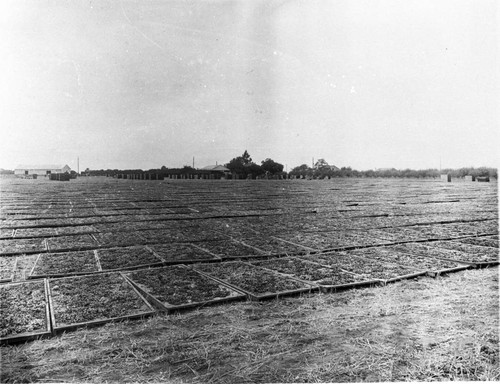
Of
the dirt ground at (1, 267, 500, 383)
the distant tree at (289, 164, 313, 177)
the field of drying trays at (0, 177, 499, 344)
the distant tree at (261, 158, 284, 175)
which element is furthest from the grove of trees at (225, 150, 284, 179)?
the dirt ground at (1, 267, 500, 383)

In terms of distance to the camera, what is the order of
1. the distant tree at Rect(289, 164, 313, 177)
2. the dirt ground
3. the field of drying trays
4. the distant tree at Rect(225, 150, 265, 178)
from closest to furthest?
1. the dirt ground
2. the field of drying trays
3. the distant tree at Rect(225, 150, 265, 178)
4. the distant tree at Rect(289, 164, 313, 177)

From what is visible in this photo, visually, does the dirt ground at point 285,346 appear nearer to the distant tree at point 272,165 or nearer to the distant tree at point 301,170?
the distant tree at point 272,165

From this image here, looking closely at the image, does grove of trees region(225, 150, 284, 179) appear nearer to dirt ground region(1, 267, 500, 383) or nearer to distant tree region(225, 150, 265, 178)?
distant tree region(225, 150, 265, 178)

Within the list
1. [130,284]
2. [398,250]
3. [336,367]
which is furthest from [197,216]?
[336,367]

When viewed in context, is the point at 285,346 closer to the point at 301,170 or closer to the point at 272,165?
the point at 272,165

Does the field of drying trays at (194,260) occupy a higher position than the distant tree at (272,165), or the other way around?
the distant tree at (272,165)

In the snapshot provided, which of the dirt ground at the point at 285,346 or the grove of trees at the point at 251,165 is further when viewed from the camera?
the grove of trees at the point at 251,165

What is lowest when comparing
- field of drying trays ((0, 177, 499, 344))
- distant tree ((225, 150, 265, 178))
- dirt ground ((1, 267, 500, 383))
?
dirt ground ((1, 267, 500, 383))

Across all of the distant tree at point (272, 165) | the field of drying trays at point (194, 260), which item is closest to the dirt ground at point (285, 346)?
the field of drying trays at point (194, 260)

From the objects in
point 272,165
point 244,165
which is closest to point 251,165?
point 244,165
